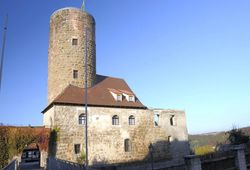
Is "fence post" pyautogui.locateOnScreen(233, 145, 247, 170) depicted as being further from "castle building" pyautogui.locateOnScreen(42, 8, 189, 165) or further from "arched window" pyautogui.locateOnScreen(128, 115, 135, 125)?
"arched window" pyautogui.locateOnScreen(128, 115, 135, 125)

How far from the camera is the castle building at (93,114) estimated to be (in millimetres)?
23688

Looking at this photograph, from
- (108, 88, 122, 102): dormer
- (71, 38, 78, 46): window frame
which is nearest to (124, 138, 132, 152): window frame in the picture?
(108, 88, 122, 102): dormer

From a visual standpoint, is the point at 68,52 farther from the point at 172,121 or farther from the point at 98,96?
the point at 172,121

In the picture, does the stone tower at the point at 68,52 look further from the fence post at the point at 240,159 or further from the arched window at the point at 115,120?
the fence post at the point at 240,159

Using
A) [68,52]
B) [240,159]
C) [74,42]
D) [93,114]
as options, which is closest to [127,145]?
[93,114]

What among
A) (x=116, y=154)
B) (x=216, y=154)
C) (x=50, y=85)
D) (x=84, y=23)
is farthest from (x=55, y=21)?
(x=216, y=154)

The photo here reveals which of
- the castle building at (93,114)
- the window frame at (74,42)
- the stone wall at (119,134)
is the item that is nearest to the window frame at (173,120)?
the castle building at (93,114)

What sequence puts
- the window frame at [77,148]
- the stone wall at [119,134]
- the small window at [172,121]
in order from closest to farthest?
the stone wall at [119,134]
the window frame at [77,148]
the small window at [172,121]

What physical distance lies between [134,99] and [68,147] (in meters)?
10.1

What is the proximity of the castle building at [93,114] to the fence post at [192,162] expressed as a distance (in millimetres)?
12710

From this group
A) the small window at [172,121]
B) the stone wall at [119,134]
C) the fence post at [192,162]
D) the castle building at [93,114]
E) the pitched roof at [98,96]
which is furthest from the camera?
the small window at [172,121]

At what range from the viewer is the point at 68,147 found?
75.0 feet

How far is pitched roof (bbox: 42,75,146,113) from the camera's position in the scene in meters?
24.3

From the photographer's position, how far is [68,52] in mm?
28000
